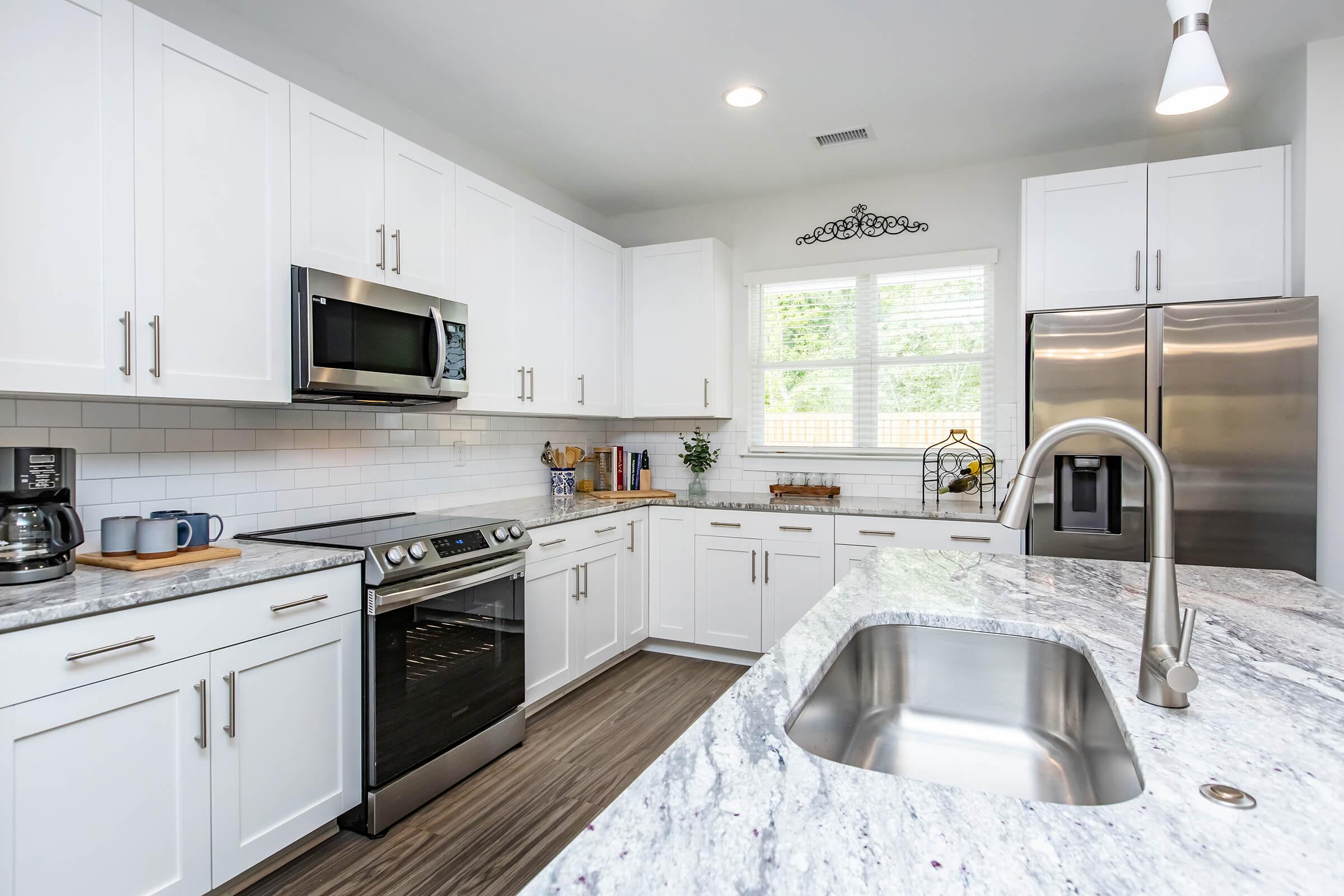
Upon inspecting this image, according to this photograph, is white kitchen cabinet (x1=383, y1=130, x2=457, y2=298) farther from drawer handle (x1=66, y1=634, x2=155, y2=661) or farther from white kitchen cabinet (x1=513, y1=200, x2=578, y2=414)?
drawer handle (x1=66, y1=634, x2=155, y2=661)

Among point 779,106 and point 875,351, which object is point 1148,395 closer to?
point 875,351

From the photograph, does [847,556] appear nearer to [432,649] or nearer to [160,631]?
[432,649]

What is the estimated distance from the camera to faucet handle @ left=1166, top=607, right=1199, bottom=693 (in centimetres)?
90

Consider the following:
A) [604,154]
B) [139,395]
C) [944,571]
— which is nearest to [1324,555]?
[944,571]

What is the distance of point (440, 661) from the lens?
2.39 meters

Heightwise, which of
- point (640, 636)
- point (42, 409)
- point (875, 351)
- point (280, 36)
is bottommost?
point (640, 636)

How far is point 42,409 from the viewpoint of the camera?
2.00m

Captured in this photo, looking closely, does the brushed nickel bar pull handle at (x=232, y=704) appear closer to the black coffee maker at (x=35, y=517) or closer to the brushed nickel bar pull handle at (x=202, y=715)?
the brushed nickel bar pull handle at (x=202, y=715)

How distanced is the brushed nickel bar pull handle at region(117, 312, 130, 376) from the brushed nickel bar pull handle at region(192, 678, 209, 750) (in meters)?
0.83

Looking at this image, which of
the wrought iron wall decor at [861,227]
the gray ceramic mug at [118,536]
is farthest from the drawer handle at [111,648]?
the wrought iron wall decor at [861,227]

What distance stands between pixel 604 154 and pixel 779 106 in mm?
1003

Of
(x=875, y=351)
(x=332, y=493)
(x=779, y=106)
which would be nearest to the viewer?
(x=332, y=493)

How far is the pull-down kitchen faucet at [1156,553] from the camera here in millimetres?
939

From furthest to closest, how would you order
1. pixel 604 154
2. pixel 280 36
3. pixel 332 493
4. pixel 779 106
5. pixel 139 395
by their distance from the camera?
pixel 604 154 < pixel 779 106 < pixel 332 493 < pixel 280 36 < pixel 139 395
